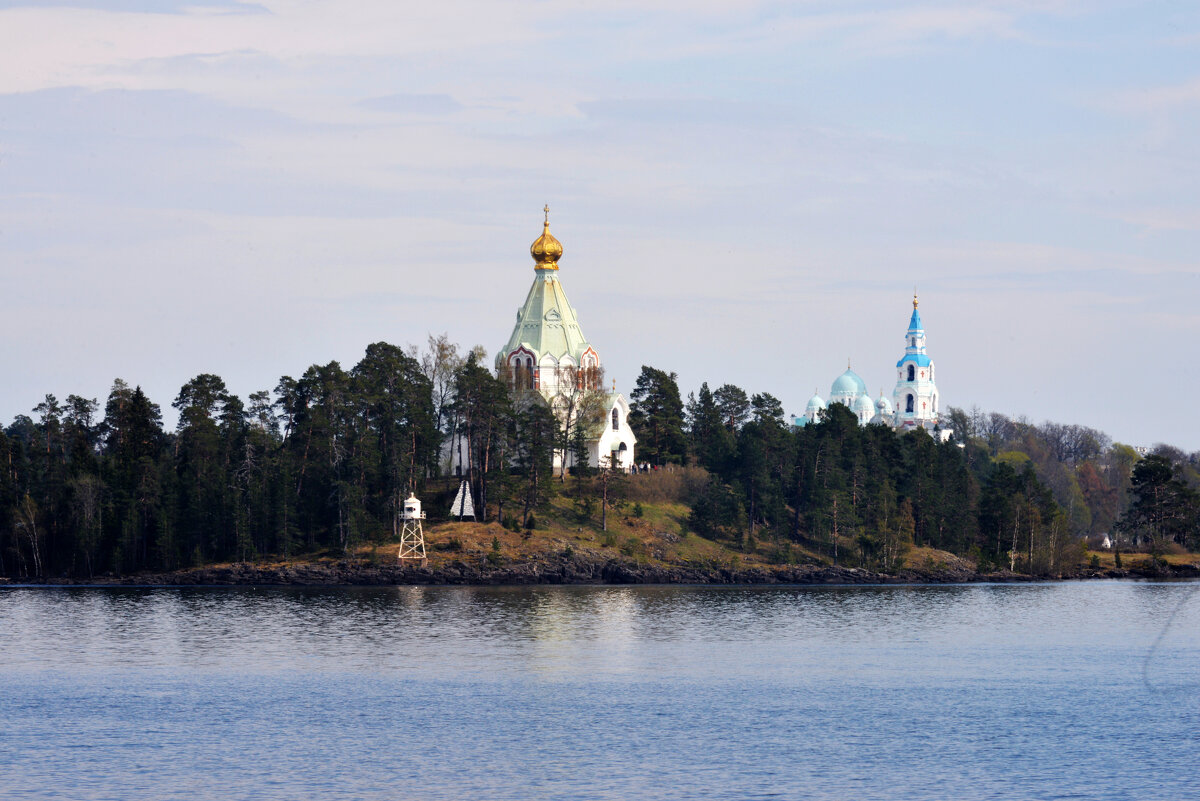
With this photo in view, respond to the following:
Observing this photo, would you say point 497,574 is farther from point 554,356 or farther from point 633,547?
point 554,356

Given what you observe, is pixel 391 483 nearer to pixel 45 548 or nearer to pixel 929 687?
pixel 45 548

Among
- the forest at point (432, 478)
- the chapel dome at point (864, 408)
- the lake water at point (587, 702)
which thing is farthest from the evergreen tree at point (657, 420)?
the chapel dome at point (864, 408)

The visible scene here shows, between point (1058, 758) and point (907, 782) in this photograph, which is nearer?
point (907, 782)

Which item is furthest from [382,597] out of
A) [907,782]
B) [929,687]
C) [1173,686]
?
[907,782]

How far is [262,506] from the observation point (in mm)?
93438

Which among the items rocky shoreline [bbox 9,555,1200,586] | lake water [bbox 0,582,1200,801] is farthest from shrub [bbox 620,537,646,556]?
lake water [bbox 0,582,1200,801]

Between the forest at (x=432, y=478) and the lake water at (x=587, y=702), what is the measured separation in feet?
58.9

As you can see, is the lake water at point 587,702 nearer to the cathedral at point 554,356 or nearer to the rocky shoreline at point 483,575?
the rocky shoreline at point 483,575

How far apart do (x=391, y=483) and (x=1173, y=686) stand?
57.9m

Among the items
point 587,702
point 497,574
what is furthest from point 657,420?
point 587,702

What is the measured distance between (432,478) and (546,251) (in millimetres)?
20682

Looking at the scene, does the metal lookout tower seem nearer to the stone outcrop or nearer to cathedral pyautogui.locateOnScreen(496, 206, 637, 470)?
the stone outcrop

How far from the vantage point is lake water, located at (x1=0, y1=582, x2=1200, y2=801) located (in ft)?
113

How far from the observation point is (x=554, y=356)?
108938 millimetres
